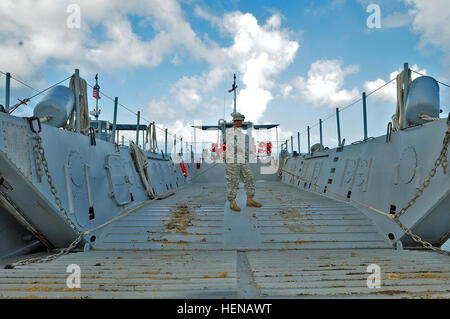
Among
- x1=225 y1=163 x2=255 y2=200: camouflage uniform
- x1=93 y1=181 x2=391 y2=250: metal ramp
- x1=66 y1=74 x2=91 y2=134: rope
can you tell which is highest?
x1=66 y1=74 x2=91 y2=134: rope

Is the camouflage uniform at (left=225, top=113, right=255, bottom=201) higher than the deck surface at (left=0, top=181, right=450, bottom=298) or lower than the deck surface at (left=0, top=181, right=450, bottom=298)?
higher

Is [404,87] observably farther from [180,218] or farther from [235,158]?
[180,218]

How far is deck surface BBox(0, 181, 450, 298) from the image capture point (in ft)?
5.93

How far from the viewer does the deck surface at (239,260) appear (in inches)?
71.2

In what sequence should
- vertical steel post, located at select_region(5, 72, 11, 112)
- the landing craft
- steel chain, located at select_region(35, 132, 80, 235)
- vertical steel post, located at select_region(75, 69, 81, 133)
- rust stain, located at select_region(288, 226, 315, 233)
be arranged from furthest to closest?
vertical steel post, located at select_region(75, 69, 81, 133) < rust stain, located at select_region(288, 226, 315, 233) < vertical steel post, located at select_region(5, 72, 11, 112) < steel chain, located at select_region(35, 132, 80, 235) < the landing craft

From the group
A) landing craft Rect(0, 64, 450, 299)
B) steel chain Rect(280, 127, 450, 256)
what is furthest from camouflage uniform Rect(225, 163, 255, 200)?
steel chain Rect(280, 127, 450, 256)

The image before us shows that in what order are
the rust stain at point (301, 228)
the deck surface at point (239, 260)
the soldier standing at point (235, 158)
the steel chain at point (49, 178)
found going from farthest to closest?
the soldier standing at point (235, 158) < the rust stain at point (301, 228) < the steel chain at point (49, 178) < the deck surface at point (239, 260)

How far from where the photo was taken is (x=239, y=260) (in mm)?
2982

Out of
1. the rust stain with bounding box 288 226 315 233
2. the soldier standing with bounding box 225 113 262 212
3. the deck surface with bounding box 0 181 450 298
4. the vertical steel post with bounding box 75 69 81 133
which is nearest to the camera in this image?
the deck surface with bounding box 0 181 450 298

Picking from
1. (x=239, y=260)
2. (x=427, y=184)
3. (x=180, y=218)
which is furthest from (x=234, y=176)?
(x=427, y=184)

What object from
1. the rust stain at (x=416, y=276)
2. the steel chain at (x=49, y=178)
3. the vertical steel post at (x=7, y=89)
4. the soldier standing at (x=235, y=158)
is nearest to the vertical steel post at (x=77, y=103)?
A: the vertical steel post at (x=7, y=89)

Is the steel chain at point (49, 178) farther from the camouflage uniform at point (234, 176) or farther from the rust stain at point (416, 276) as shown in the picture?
the rust stain at point (416, 276)

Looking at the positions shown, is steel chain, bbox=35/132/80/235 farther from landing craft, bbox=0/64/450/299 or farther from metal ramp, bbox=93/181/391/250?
metal ramp, bbox=93/181/391/250

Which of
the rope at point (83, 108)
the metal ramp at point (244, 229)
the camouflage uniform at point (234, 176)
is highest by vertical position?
the rope at point (83, 108)
